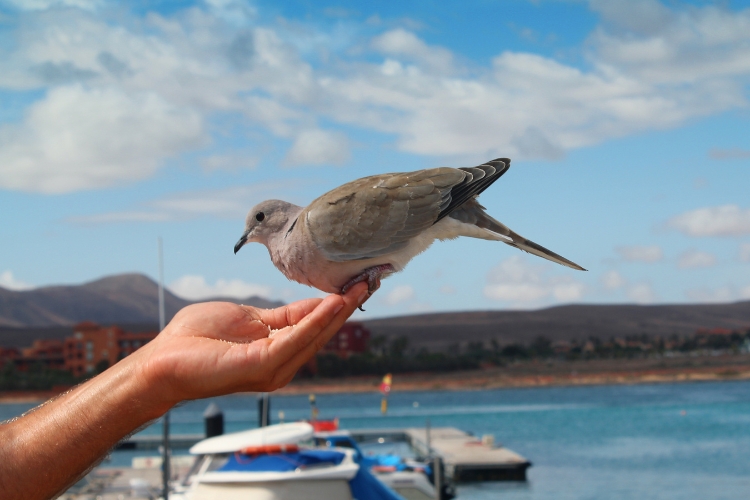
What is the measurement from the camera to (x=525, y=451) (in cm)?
4125

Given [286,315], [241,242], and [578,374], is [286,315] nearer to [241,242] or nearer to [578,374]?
[241,242]

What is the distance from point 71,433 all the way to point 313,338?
0.90 m

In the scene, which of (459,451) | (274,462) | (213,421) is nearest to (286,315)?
(274,462)

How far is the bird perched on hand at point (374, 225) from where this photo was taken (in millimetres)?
3865

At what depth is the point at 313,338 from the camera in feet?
9.94

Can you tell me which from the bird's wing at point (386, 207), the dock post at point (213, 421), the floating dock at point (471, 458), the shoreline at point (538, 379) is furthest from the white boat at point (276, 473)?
the shoreline at point (538, 379)

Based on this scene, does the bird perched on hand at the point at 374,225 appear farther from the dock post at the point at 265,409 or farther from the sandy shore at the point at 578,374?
the sandy shore at the point at 578,374

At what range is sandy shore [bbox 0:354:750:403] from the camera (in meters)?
102

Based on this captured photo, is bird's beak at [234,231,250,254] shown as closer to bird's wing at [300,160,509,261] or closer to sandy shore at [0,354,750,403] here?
bird's wing at [300,160,509,261]

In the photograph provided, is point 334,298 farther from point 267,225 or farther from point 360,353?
point 360,353

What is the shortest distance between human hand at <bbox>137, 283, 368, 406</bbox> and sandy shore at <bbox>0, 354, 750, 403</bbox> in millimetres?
93274

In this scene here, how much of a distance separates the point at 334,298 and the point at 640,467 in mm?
34753

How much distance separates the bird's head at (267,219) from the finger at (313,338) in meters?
1.04

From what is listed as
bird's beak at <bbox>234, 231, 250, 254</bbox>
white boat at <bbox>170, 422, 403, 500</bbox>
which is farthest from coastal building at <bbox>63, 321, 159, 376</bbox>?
bird's beak at <bbox>234, 231, 250, 254</bbox>
